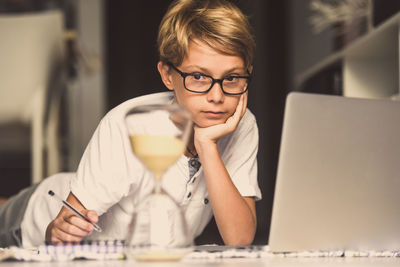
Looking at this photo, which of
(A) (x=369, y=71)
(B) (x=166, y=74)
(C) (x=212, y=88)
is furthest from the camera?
(A) (x=369, y=71)

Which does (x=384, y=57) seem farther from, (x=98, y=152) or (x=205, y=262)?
(x=205, y=262)

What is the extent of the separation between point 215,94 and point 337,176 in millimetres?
333

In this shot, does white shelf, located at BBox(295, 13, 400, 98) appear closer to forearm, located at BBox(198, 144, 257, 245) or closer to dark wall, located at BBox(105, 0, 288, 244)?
forearm, located at BBox(198, 144, 257, 245)

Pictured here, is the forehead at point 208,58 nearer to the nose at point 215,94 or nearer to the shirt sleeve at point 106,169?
the nose at point 215,94

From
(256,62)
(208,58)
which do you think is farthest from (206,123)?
(256,62)

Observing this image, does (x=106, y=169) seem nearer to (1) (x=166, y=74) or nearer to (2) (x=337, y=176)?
(1) (x=166, y=74)

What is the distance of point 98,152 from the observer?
1104 mm

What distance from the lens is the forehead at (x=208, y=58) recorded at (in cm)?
106

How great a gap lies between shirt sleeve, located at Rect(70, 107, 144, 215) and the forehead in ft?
0.61

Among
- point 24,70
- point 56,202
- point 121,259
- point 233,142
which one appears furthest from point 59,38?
point 121,259

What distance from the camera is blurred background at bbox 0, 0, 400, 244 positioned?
2.21m

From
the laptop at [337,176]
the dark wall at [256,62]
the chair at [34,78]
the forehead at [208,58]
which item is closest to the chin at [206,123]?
the forehead at [208,58]

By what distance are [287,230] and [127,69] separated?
3.55m

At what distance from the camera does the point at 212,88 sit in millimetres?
1030
